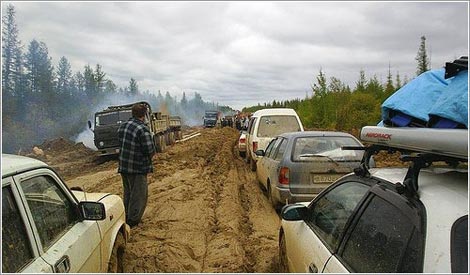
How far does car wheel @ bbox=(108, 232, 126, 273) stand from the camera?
3.57 meters

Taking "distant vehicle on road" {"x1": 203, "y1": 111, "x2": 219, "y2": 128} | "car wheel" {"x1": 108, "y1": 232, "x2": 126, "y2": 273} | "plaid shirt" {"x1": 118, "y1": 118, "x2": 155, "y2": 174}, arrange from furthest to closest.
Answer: "distant vehicle on road" {"x1": 203, "y1": 111, "x2": 219, "y2": 128}, "plaid shirt" {"x1": 118, "y1": 118, "x2": 155, "y2": 174}, "car wheel" {"x1": 108, "y1": 232, "x2": 126, "y2": 273}

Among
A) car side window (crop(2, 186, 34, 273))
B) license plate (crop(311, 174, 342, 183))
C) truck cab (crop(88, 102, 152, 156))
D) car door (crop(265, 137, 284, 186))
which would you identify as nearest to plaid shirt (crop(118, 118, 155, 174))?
car door (crop(265, 137, 284, 186))

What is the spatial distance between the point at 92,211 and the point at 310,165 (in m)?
4.12

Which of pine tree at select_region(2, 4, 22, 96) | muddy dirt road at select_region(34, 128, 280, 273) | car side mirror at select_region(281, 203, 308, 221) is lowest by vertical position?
muddy dirt road at select_region(34, 128, 280, 273)

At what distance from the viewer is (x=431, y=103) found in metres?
2.22

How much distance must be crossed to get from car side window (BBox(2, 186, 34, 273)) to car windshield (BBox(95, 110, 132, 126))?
1591 centimetres

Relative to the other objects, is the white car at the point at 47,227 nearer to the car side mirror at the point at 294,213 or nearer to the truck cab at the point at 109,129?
the car side mirror at the point at 294,213

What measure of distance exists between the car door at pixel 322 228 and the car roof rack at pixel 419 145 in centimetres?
25

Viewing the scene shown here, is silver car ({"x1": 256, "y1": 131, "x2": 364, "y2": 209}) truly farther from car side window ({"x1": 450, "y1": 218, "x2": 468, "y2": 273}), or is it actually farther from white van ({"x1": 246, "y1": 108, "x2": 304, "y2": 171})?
car side window ({"x1": 450, "y1": 218, "x2": 468, "y2": 273})

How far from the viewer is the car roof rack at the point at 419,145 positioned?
5.34 feet

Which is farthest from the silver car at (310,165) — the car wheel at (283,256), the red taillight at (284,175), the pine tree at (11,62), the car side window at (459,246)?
the pine tree at (11,62)

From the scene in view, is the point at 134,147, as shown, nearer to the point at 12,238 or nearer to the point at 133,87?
the point at 12,238

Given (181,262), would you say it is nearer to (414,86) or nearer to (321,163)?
(321,163)

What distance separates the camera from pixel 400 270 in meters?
1.84
